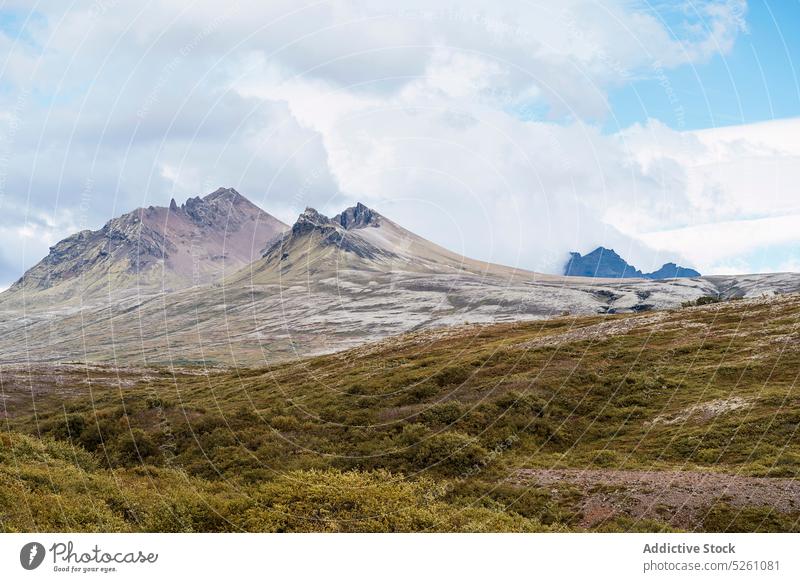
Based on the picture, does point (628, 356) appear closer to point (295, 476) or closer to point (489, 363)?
point (489, 363)

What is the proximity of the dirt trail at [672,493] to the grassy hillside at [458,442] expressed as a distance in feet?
0.38

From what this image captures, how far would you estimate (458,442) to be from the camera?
140ft

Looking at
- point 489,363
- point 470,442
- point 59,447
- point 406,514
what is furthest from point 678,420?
point 59,447

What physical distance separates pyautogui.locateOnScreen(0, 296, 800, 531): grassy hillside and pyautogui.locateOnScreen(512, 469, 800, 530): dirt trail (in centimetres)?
12

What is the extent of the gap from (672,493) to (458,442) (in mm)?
13711

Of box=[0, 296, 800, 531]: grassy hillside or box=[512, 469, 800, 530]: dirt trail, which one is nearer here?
box=[0, 296, 800, 531]: grassy hillside

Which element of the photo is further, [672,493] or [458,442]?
[458,442]

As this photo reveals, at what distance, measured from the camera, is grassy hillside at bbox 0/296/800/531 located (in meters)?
30.2

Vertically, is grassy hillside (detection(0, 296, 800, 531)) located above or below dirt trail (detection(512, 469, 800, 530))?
above

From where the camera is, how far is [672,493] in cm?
3275

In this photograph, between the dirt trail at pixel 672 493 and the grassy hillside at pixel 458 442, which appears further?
the dirt trail at pixel 672 493

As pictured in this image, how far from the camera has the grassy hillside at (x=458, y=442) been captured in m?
30.2

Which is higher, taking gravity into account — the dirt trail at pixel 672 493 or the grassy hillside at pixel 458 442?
the grassy hillside at pixel 458 442

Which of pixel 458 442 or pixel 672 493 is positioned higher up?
pixel 458 442
